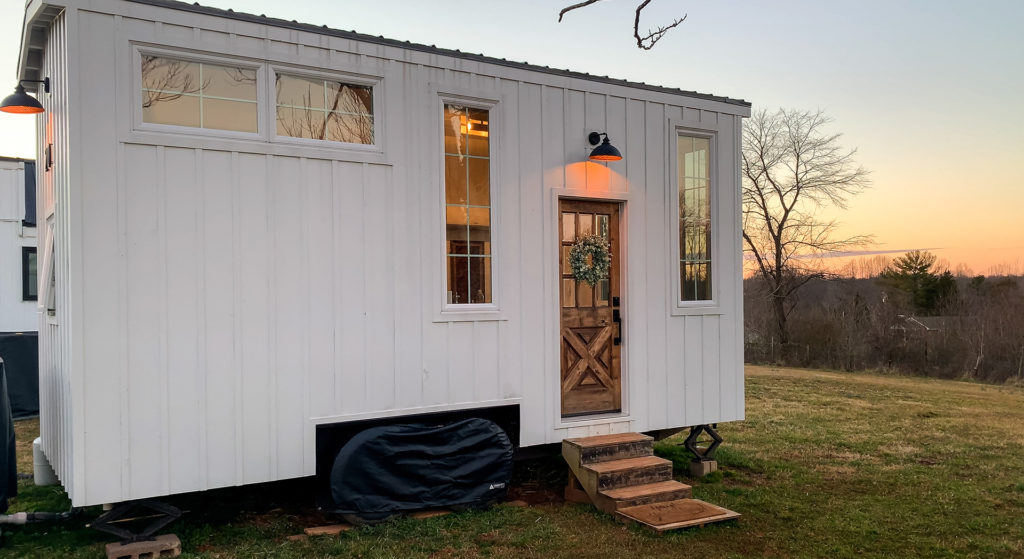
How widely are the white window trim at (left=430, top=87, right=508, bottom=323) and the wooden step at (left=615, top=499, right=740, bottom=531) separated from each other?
5.71 feet

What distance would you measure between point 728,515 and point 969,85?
38.7ft

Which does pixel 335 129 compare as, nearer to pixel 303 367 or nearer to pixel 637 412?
pixel 303 367

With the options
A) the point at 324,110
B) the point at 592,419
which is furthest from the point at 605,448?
the point at 324,110

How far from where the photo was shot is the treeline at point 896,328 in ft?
66.2

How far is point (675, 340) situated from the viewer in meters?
6.29

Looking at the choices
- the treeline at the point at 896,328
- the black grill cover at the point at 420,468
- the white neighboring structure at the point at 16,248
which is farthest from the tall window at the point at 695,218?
the treeline at the point at 896,328

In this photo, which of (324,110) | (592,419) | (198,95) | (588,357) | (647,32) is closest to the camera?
(647,32)

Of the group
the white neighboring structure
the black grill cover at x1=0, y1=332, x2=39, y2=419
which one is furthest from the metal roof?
the white neighboring structure

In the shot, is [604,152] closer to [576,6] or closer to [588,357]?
[588,357]

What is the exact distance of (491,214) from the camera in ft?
18.1

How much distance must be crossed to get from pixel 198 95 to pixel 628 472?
13.1 feet

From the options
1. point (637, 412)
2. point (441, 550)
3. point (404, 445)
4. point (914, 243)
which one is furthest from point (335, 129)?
point (914, 243)

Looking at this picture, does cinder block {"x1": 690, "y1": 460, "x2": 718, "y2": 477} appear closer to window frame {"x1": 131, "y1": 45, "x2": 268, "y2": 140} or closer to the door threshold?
the door threshold

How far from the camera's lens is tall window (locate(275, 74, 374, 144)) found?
477 cm
